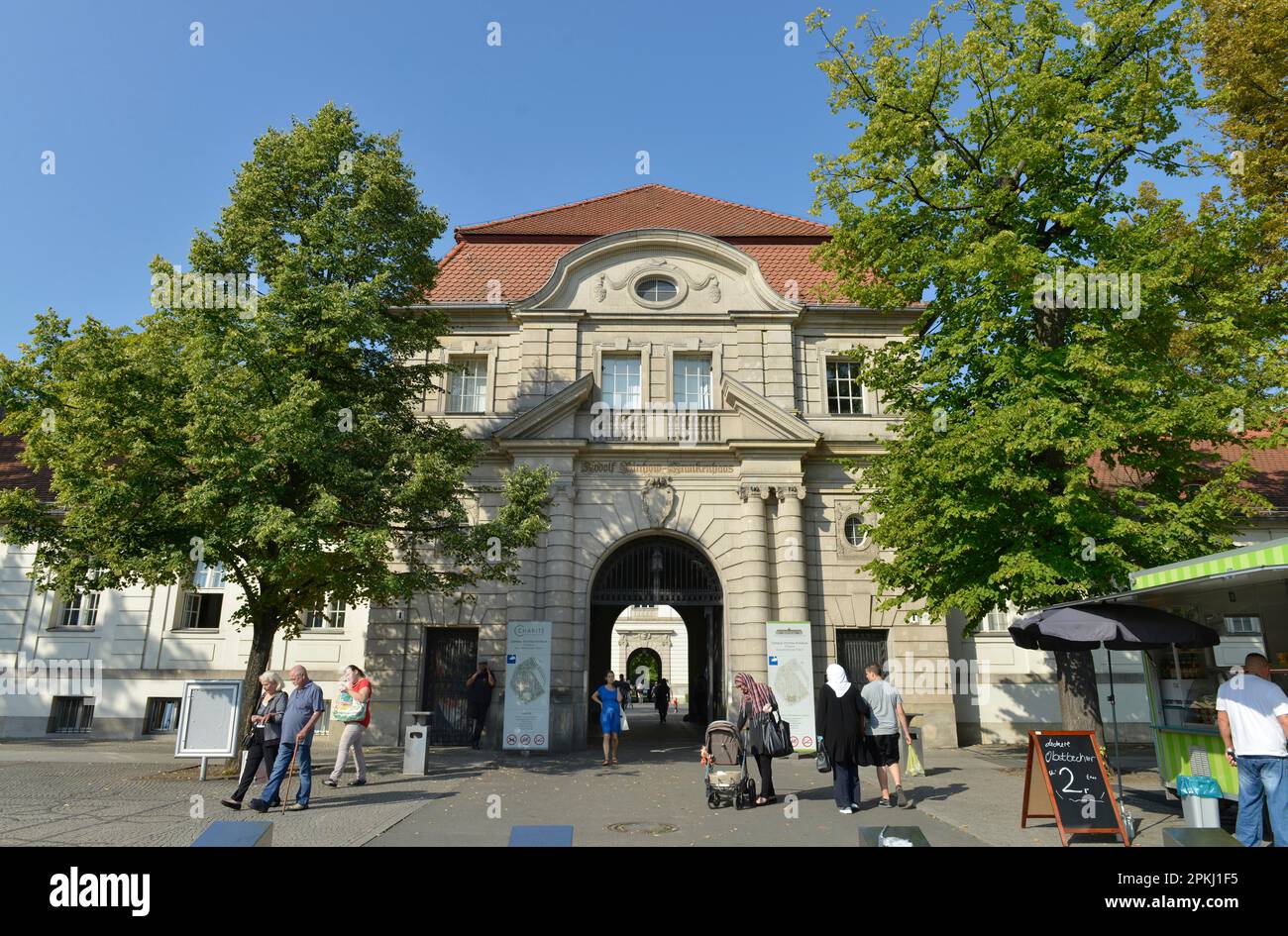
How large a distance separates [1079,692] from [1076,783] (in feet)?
18.8

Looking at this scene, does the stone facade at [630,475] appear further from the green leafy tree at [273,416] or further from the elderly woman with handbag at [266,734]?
the elderly woman with handbag at [266,734]

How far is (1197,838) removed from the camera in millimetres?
4461

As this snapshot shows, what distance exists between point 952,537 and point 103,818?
13204 mm

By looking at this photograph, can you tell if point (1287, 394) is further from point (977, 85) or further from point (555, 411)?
point (555, 411)

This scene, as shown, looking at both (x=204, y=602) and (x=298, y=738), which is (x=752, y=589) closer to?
(x=298, y=738)

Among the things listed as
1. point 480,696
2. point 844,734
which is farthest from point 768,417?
point 844,734

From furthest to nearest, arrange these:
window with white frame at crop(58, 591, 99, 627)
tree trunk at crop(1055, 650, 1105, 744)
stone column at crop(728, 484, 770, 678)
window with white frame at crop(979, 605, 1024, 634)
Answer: window with white frame at crop(58, 591, 99, 627) < window with white frame at crop(979, 605, 1024, 634) < stone column at crop(728, 484, 770, 678) < tree trunk at crop(1055, 650, 1105, 744)

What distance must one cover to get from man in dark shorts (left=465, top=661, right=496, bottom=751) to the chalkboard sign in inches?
489

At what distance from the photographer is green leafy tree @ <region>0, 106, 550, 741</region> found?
1259 cm

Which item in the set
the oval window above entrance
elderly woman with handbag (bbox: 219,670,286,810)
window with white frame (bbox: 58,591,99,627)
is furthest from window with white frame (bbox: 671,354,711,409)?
window with white frame (bbox: 58,591,99,627)

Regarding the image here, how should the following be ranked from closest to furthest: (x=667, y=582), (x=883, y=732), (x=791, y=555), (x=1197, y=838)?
(x=1197, y=838), (x=883, y=732), (x=791, y=555), (x=667, y=582)

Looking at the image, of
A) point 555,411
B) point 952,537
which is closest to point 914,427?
point 952,537

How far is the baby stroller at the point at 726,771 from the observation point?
1119 centimetres

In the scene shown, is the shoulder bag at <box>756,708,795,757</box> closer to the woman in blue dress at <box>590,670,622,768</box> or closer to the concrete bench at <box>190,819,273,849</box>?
the woman in blue dress at <box>590,670,622,768</box>
